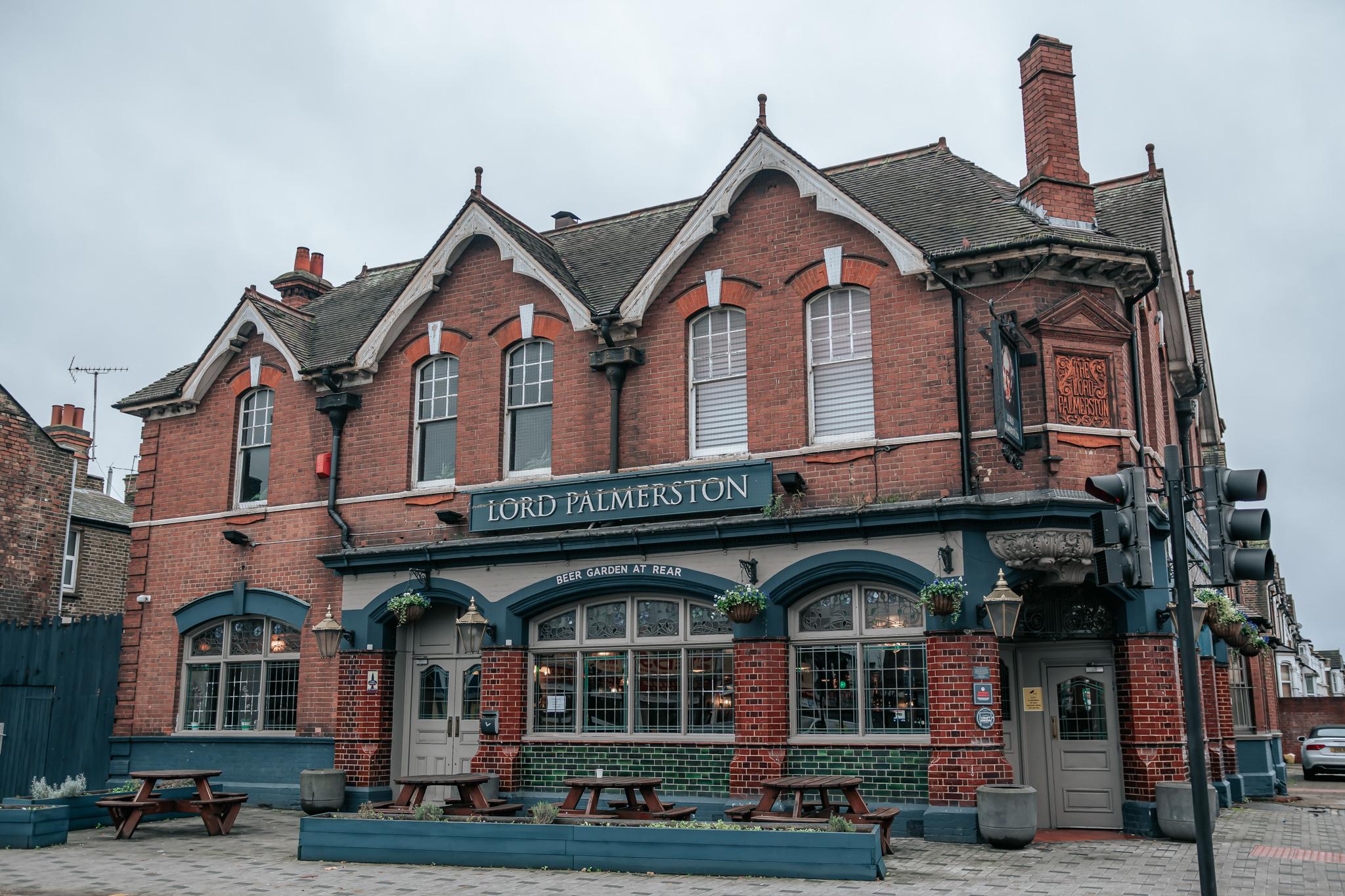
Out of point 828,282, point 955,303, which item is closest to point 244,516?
point 828,282

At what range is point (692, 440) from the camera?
1581cm

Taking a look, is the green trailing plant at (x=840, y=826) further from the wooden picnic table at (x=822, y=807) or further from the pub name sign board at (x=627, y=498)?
the pub name sign board at (x=627, y=498)

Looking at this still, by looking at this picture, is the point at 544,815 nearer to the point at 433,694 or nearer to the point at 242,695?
the point at 433,694

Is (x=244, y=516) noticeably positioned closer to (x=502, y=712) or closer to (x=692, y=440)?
(x=502, y=712)

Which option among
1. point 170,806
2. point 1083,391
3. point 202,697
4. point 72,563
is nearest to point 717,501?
point 1083,391

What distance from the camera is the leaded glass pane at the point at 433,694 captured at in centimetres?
1719

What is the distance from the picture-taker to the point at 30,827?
1333 centimetres

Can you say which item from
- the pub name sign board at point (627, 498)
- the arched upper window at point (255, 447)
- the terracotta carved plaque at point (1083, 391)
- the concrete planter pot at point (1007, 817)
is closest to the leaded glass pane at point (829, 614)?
the pub name sign board at point (627, 498)

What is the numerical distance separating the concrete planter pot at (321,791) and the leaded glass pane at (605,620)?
4218mm

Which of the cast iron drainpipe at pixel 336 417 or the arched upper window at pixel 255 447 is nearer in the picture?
the cast iron drainpipe at pixel 336 417

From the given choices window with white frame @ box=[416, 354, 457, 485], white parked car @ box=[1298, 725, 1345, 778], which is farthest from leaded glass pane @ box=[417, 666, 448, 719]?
white parked car @ box=[1298, 725, 1345, 778]

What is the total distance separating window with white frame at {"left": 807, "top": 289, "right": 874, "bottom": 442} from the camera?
14.9 metres

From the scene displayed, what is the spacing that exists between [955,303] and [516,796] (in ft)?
28.3

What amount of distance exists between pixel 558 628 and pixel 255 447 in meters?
6.83
